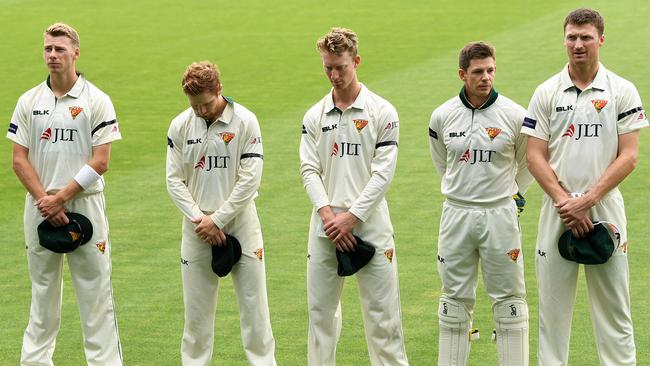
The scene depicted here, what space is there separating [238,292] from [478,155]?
5.40ft

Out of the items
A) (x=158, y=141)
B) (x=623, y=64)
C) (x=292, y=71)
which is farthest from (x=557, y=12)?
(x=158, y=141)

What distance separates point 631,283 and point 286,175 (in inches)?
180

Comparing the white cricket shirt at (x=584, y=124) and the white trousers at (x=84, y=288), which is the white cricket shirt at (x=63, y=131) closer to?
the white trousers at (x=84, y=288)

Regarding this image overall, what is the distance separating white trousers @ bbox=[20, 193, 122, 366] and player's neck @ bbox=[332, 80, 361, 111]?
1.57 meters

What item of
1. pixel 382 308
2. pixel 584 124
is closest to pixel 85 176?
pixel 382 308

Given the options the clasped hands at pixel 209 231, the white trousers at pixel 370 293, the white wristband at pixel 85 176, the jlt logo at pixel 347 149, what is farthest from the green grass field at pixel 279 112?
the jlt logo at pixel 347 149

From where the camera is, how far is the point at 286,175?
42.7 feet

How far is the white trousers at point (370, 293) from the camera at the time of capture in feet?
23.3

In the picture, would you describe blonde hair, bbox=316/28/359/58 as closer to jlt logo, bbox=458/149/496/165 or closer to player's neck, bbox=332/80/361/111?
player's neck, bbox=332/80/361/111

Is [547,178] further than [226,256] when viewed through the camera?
No

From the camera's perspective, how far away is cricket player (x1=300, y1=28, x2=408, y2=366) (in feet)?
23.1

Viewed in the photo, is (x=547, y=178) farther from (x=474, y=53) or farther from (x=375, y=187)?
(x=375, y=187)

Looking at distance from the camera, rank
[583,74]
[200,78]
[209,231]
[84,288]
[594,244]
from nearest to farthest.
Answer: [594,244] < [583,74] < [200,78] < [209,231] < [84,288]

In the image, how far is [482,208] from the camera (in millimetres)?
6949
